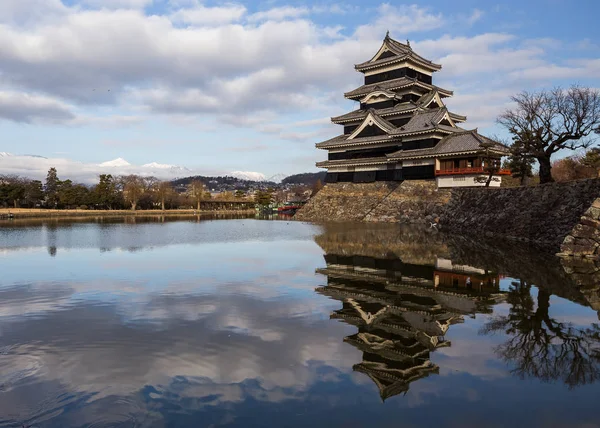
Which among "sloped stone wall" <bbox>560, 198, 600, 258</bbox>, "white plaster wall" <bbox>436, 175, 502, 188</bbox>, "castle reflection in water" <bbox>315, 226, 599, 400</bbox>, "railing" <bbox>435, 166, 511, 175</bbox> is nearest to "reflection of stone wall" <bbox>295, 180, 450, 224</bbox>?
"white plaster wall" <bbox>436, 175, 502, 188</bbox>

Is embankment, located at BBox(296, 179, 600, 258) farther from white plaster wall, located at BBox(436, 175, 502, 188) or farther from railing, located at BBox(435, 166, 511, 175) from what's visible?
railing, located at BBox(435, 166, 511, 175)

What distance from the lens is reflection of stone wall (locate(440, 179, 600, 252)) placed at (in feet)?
65.8

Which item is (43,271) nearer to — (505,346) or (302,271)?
(302,271)

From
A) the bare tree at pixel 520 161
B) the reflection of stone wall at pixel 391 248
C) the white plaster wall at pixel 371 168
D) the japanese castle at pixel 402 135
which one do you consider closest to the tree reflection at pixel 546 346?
the reflection of stone wall at pixel 391 248

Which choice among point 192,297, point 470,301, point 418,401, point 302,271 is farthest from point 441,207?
point 418,401

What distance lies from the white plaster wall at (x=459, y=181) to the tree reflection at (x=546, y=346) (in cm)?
3269

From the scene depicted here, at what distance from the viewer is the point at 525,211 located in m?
25.9

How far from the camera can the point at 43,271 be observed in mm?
15234

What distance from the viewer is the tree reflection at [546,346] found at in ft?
20.3

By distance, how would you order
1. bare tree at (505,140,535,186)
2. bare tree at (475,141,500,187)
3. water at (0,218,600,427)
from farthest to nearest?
bare tree at (475,141,500,187)
bare tree at (505,140,535,186)
water at (0,218,600,427)

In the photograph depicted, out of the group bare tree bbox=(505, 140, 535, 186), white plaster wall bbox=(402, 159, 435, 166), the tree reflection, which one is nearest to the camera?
the tree reflection

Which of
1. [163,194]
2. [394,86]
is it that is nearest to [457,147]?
[394,86]

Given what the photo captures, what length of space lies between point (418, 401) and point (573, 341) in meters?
4.04

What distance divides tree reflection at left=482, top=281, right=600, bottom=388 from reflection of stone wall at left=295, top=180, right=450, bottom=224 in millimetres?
32486
